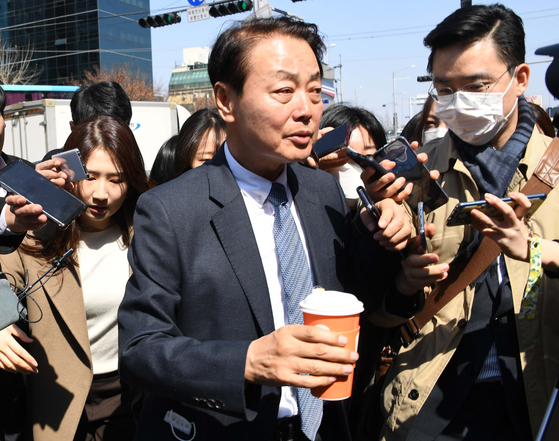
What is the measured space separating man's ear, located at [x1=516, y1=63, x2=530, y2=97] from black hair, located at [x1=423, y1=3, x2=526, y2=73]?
1.2 inches

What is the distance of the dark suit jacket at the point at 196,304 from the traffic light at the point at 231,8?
1640 cm

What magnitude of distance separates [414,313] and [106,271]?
1.74m

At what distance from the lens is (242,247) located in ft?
5.78

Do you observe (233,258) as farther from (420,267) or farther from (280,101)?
(420,267)

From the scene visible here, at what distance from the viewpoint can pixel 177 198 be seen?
1766 mm

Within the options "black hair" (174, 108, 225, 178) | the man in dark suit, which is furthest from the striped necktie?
"black hair" (174, 108, 225, 178)

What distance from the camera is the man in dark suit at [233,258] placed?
153 centimetres

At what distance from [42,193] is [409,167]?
5.09 feet

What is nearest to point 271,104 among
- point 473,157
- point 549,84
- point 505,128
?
point 549,84

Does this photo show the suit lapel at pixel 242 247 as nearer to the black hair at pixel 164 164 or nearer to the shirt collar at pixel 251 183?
the shirt collar at pixel 251 183

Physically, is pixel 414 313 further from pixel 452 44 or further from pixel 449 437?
pixel 452 44

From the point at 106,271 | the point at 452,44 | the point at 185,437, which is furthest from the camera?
the point at 106,271

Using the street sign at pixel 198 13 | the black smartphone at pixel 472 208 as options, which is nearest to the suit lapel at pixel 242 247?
the black smartphone at pixel 472 208

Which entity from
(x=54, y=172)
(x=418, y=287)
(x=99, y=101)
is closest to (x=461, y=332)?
(x=418, y=287)
